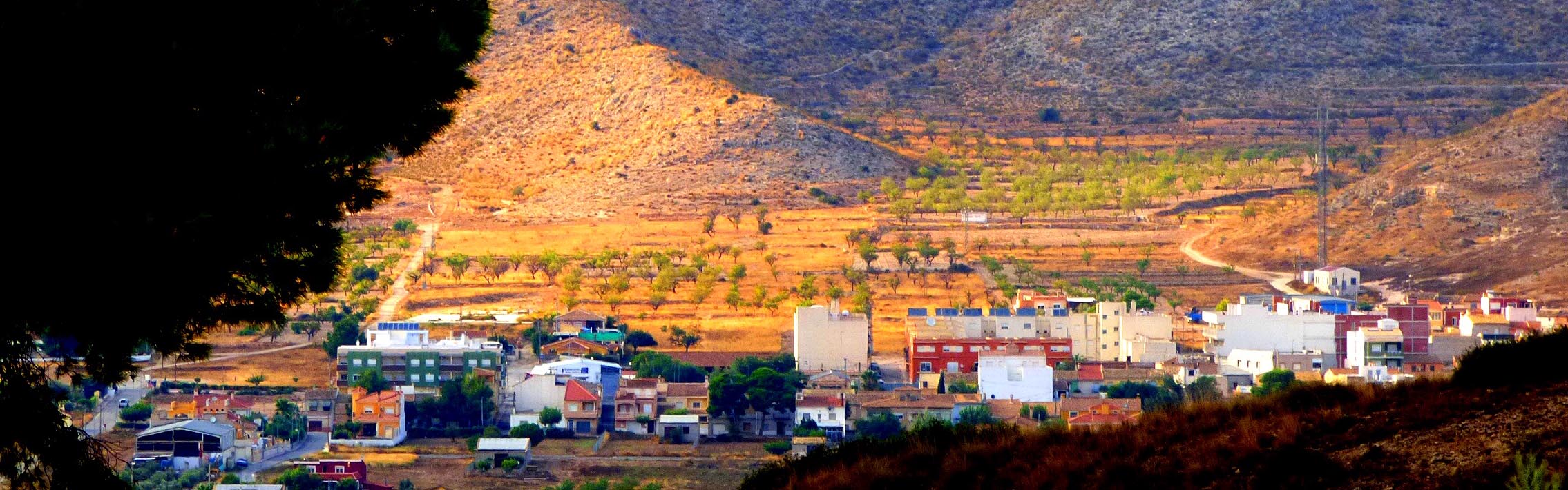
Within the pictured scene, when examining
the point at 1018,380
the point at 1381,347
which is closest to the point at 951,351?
the point at 1018,380

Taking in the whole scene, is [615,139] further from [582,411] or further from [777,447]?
[777,447]

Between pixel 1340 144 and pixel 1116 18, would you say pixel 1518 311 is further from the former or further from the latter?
pixel 1116 18

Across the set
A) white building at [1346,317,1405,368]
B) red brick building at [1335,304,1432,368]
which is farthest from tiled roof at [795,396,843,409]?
red brick building at [1335,304,1432,368]

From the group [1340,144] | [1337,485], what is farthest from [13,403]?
[1340,144]

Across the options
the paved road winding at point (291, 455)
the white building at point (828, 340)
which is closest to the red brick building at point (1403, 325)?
the white building at point (828, 340)

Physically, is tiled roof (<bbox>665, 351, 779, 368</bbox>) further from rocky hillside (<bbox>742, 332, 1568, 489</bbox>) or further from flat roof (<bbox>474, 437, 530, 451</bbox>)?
rocky hillside (<bbox>742, 332, 1568, 489</bbox>)

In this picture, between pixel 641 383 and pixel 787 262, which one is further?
pixel 787 262
